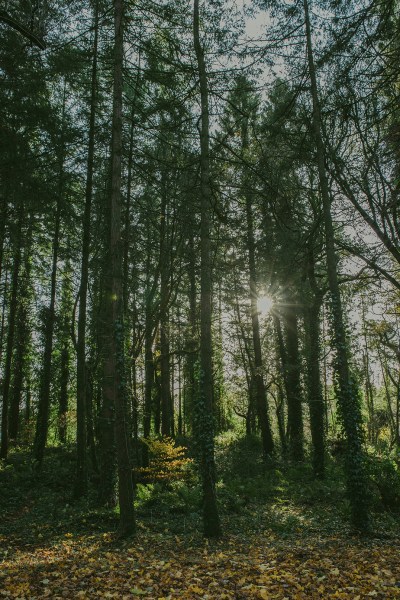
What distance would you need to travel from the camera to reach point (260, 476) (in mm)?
14711

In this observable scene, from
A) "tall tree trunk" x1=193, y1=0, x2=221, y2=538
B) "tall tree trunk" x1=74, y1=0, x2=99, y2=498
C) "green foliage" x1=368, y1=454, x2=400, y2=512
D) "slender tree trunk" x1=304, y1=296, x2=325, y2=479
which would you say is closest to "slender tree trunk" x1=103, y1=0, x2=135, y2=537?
"tall tree trunk" x1=193, y1=0, x2=221, y2=538

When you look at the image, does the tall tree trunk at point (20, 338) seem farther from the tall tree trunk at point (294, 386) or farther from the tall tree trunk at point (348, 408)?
the tall tree trunk at point (348, 408)

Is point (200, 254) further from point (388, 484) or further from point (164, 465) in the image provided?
point (388, 484)

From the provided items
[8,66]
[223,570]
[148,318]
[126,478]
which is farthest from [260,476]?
[8,66]

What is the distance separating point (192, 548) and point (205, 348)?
3.46m

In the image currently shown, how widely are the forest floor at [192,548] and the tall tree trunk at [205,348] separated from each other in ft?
Result: 1.87

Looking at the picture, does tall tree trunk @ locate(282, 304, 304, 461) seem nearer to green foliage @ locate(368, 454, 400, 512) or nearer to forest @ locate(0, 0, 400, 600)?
forest @ locate(0, 0, 400, 600)

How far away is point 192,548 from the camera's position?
22.9 feet

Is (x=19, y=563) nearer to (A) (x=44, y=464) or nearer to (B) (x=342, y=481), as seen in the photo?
(A) (x=44, y=464)

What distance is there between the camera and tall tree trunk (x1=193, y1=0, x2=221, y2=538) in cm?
775

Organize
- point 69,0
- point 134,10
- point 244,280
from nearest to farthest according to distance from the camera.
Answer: point 69,0, point 134,10, point 244,280

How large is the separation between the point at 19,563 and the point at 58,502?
5.31 meters

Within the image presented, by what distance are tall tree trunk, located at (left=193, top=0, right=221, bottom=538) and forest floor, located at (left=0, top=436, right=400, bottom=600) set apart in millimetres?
569

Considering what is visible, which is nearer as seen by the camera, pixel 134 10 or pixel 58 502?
pixel 134 10
